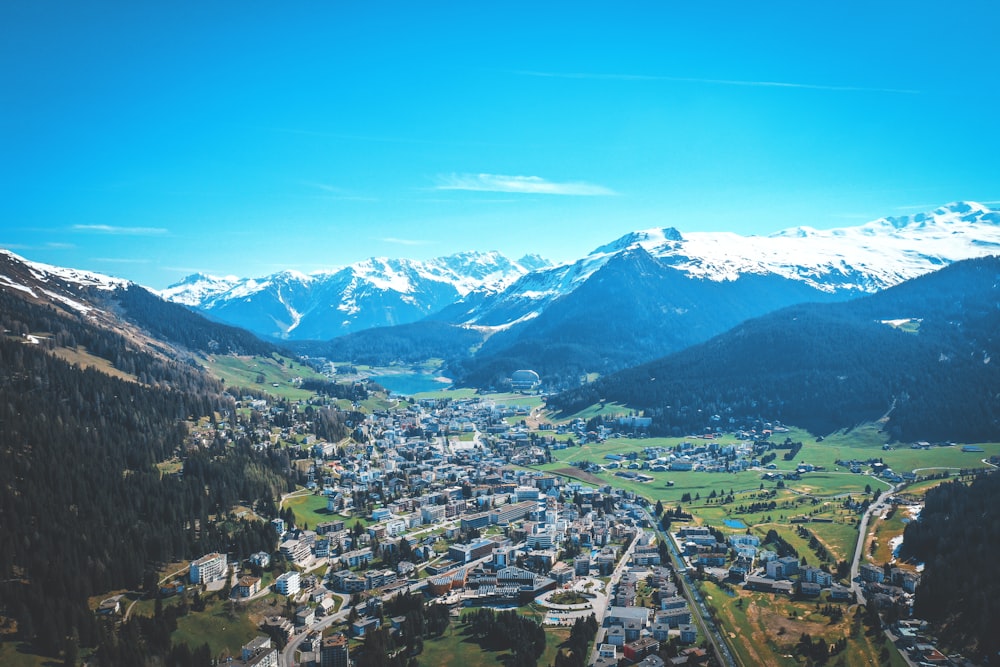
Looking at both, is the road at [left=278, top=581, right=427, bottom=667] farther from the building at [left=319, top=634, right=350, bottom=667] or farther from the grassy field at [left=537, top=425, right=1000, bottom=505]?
the grassy field at [left=537, top=425, right=1000, bottom=505]

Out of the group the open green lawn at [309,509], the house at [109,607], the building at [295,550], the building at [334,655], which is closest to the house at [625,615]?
the building at [334,655]

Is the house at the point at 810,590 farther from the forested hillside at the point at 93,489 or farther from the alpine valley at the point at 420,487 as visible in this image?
the forested hillside at the point at 93,489

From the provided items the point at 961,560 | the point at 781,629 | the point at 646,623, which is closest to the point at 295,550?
the point at 646,623

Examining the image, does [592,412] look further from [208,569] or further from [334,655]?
[334,655]

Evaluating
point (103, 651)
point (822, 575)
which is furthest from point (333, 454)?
point (822, 575)

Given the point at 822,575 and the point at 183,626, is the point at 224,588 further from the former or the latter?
the point at 822,575

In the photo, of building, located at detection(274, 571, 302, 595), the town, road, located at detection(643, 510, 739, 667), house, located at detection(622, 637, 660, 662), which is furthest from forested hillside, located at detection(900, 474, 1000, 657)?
building, located at detection(274, 571, 302, 595)
